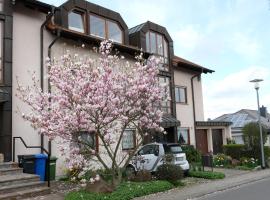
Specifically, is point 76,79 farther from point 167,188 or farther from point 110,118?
point 167,188

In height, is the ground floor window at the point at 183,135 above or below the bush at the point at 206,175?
above

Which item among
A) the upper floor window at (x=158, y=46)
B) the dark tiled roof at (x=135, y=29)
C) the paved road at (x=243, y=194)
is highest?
the dark tiled roof at (x=135, y=29)

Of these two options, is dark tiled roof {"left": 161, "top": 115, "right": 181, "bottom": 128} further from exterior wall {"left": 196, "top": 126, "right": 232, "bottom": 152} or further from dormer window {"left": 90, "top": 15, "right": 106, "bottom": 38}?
dormer window {"left": 90, "top": 15, "right": 106, "bottom": 38}

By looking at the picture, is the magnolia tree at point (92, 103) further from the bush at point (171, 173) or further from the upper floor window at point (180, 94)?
the upper floor window at point (180, 94)

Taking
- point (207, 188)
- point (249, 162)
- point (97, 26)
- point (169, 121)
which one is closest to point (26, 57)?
point (97, 26)

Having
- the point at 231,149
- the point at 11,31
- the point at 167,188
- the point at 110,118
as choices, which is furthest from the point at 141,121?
the point at 231,149

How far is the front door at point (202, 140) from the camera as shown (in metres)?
26.9

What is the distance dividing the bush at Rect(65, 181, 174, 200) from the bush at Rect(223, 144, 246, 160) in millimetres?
10217

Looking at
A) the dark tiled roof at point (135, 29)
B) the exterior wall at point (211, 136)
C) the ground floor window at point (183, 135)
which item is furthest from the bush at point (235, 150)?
the dark tiled roof at point (135, 29)

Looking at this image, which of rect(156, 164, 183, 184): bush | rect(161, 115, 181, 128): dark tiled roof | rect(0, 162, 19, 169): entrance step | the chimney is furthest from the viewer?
the chimney

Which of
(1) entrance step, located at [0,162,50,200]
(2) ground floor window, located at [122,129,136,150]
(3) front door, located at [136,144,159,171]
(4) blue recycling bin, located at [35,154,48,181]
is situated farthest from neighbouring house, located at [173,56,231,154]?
(1) entrance step, located at [0,162,50,200]

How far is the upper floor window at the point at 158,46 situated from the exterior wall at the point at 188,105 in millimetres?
1610

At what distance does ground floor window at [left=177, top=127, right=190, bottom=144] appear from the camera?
81.2 feet

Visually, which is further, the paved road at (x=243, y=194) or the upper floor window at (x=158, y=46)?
the upper floor window at (x=158, y=46)
